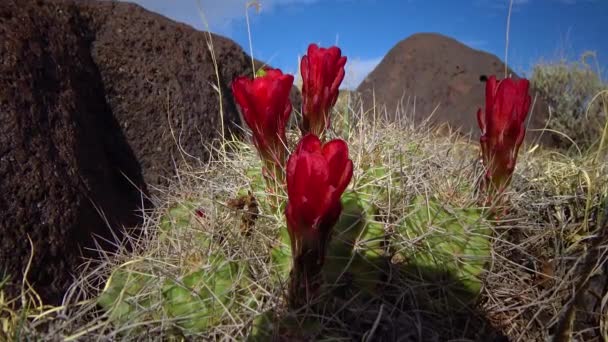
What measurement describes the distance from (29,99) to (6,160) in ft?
0.95

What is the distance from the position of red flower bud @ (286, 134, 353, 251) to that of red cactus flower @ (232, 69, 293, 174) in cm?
36

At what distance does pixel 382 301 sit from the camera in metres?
1.51

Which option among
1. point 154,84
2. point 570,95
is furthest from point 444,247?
point 570,95

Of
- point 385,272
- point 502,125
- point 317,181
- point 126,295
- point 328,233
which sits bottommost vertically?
point 126,295

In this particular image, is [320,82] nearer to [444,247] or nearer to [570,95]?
[444,247]

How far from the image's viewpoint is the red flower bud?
A: 109 cm

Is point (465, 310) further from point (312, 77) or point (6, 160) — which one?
point (6, 160)

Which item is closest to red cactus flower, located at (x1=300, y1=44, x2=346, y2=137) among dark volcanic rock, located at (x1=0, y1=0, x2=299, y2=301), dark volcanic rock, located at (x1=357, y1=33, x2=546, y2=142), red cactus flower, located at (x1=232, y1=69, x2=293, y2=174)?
red cactus flower, located at (x1=232, y1=69, x2=293, y2=174)

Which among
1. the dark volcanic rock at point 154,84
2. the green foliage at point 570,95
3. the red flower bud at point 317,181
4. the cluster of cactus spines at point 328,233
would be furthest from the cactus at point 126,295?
the green foliage at point 570,95

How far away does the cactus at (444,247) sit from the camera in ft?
5.29

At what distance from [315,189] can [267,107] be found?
0.44m

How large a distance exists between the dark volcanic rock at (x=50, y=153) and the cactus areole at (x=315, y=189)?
1.22 meters

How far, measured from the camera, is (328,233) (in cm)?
121

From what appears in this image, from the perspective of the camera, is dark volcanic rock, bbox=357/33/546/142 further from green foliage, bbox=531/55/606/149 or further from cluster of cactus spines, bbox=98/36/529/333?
cluster of cactus spines, bbox=98/36/529/333
